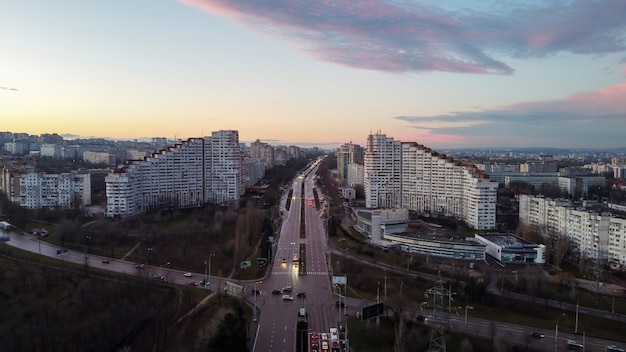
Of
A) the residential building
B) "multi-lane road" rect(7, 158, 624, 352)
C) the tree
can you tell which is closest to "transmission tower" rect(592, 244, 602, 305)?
"multi-lane road" rect(7, 158, 624, 352)

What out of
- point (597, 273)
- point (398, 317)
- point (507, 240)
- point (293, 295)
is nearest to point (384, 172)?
point (507, 240)

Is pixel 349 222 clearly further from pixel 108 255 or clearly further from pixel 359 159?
pixel 359 159

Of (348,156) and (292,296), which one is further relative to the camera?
(348,156)

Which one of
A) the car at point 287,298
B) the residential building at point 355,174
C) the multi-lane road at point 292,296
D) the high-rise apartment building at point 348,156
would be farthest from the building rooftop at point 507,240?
the high-rise apartment building at point 348,156

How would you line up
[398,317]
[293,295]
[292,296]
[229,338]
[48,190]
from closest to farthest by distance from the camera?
[229,338] → [398,317] → [292,296] → [293,295] → [48,190]

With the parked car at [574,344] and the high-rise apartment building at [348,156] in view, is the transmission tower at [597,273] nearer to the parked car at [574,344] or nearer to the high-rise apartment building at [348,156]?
the parked car at [574,344]

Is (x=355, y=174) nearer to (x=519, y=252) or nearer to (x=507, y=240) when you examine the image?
(x=507, y=240)

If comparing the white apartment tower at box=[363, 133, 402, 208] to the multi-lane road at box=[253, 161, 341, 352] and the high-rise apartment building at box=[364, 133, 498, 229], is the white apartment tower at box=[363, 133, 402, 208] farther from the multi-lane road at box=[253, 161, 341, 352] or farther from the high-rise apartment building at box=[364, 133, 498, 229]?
the multi-lane road at box=[253, 161, 341, 352]

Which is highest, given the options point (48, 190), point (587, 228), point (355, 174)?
point (355, 174)
